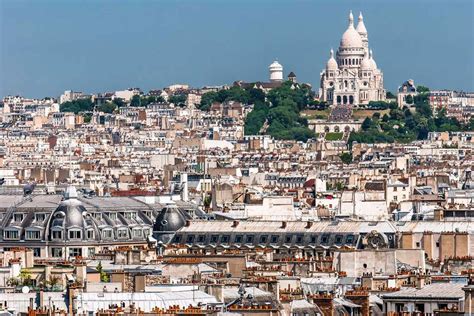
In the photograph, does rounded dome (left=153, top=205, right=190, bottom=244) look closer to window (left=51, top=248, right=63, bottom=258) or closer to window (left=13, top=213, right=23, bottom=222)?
window (left=51, top=248, right=63, bottom=258)

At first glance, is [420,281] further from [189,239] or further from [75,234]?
[75,234]

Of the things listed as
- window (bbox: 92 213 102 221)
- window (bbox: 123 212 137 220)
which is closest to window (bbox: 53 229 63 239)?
window (bbox: 92 213 102 221)

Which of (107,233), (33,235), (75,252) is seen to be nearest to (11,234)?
(33,235)

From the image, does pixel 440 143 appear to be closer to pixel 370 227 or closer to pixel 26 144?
pixel 26 144

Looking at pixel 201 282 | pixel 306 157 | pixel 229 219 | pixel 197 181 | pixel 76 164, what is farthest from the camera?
pixel 306 157

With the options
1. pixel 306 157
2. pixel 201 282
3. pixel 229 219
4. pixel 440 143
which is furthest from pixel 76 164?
pixel 201 282
